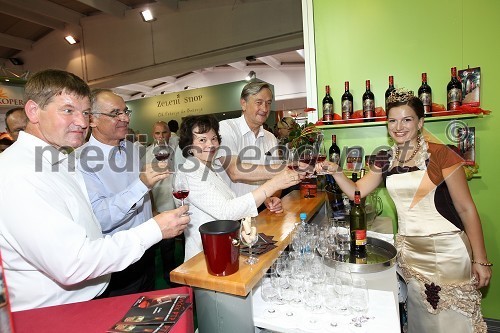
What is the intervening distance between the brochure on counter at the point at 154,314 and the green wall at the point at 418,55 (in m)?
2.69

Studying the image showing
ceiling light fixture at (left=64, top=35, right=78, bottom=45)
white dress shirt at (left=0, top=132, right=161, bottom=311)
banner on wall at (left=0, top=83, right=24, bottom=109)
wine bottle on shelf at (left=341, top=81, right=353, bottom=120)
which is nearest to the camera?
white dress shirt at (left=0, top=132, right=161, bottom=311)

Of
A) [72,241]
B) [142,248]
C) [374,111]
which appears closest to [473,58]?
[374,111]

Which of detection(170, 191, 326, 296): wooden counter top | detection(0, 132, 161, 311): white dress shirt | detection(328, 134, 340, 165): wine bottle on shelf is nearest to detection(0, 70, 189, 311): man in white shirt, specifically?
detection(0, 132, 161, 311): white dress shirt

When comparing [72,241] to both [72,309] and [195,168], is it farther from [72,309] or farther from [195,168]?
[195,168]

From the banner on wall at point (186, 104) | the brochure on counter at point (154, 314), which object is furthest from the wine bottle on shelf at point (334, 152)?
the banner on wall at point (186, 104)

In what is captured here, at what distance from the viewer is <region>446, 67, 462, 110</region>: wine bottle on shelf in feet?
8.84

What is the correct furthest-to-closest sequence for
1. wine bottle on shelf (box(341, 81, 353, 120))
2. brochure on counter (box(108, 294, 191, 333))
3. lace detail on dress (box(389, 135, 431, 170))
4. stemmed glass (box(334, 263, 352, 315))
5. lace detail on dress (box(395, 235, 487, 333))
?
wine bottle on shelf (box(341, 81, 353, 120)) → lace detail on dress (box(389, 135, 431, 170)) → lace detail on dress (box(395, 235, 487, 333)) → stemmed glass (box(334, 263, 352, 315)) → brochure on counter (box(108, 294, 191, 333))

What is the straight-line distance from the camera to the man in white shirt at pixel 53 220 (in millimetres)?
1131

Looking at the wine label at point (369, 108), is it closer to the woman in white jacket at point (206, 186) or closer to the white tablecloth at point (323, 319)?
the woman in white jacket at point (206, 186)

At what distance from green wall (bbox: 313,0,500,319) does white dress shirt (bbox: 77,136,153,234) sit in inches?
84.0

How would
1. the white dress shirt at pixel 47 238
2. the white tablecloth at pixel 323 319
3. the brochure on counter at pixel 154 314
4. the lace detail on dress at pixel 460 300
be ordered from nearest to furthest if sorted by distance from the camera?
the brochure on counter at pixel 154 314 < the white dress shirt at pixel 47 238 < the white tablecloth at pixel 323 319 < the lace detail on dress at pixel 460 300

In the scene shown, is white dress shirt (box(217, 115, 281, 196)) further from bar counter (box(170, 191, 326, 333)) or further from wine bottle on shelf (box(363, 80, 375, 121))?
bar counter (box(170, 191, 326, 333))

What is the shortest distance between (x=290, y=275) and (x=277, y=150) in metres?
2.04

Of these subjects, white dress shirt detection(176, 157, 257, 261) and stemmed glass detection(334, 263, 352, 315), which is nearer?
stemmed glass detection(334, 263, 352, 315)
